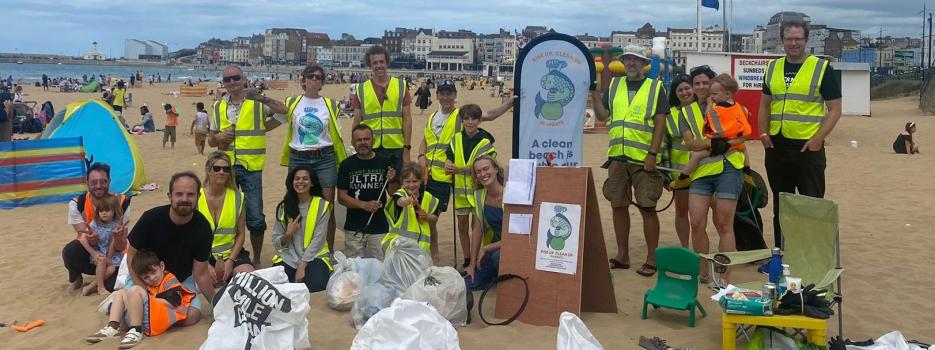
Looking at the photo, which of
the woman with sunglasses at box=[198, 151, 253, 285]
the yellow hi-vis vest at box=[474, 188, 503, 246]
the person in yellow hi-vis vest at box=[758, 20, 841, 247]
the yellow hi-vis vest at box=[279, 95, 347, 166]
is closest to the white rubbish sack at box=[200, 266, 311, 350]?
the woman with sunglasses at box=[198, 151, 253, 285]

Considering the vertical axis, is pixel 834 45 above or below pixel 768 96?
above

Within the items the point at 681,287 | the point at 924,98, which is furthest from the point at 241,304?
the point at 924,98

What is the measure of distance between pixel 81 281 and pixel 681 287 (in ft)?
15.3

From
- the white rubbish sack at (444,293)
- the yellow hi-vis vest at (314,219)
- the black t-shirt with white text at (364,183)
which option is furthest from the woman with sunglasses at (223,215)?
the white rubbish sack at (444,293)

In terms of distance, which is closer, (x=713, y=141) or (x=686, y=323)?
(x=686, y=323)

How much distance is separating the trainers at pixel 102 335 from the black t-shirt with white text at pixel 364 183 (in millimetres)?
2159

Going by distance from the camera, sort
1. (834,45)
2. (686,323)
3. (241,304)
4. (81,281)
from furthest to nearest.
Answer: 1. (834,45)
2. (81,281)
3. (686,323)
4. (241,304)

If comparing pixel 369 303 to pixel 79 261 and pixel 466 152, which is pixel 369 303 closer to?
pixel 466 152

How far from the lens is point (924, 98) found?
28469mm

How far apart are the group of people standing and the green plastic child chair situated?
2.08 ft

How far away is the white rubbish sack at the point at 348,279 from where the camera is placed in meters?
5.20

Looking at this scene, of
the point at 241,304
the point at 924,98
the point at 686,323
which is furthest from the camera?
the point at 924,98

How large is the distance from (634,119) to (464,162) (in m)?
1.45

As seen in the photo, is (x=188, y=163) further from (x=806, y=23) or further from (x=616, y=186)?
(x=806, y=23)
